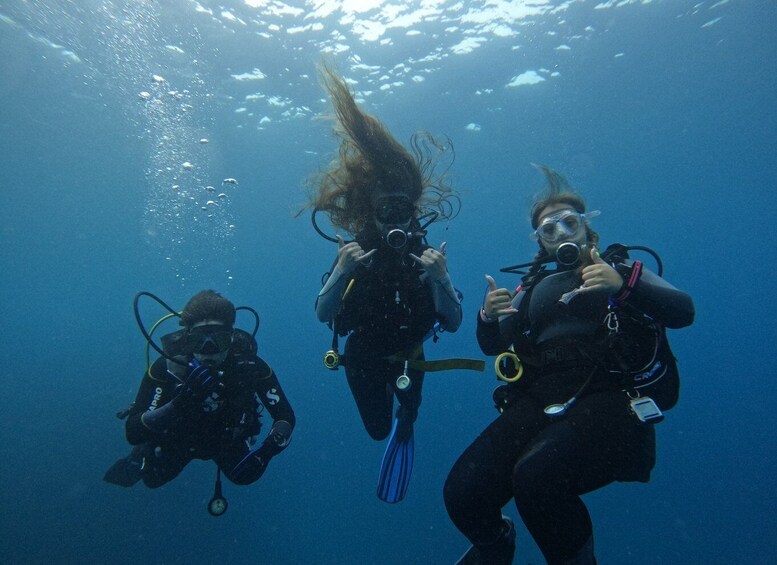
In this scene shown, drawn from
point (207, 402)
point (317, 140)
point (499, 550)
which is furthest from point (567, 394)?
point (317, 140)

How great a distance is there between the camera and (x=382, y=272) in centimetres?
424

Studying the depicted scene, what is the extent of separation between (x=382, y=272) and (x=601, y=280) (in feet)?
7.03

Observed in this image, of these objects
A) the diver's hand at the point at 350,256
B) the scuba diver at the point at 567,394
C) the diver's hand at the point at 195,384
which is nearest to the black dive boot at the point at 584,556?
the scuba diver at the point at 567,394

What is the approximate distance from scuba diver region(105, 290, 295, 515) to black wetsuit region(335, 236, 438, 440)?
1171 millimetres

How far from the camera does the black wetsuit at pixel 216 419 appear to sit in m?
4.59

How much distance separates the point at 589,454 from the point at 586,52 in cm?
2050

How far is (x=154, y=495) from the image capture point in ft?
34.9

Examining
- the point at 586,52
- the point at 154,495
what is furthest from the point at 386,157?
the point at 586,52

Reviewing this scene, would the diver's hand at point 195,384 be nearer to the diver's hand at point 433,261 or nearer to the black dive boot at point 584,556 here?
the diver's hand at point 433,261

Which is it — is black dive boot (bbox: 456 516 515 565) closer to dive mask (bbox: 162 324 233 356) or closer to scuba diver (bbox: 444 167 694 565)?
scuba diver (bbox: 444 167 694 565)

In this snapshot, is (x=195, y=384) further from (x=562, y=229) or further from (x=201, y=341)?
(x=562, y=229)

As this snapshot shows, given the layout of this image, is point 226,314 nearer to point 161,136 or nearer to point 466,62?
point 466,62

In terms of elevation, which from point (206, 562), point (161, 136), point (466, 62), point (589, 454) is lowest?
point (206, 562)

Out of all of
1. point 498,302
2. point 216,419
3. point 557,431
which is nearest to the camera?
point 557,431
